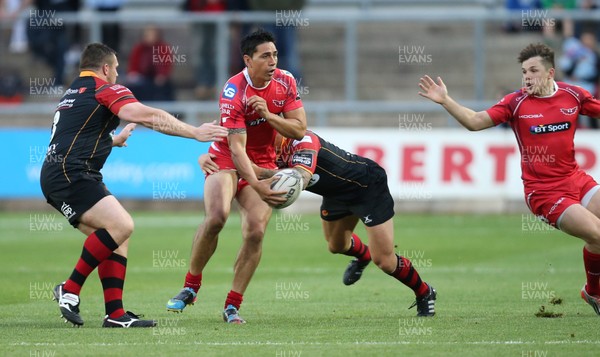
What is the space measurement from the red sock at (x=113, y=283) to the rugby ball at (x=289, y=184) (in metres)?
1.49

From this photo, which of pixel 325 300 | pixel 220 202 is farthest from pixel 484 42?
pixel 220 202

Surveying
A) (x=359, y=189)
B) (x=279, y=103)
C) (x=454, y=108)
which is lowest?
(x=359, y=189)

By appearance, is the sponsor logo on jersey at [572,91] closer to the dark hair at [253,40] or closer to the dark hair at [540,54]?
the dark hair at [540,54]

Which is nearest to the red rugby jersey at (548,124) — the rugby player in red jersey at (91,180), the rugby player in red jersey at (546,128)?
the rugby player in red jersey at (546,128)

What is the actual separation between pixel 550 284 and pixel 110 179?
419 inches

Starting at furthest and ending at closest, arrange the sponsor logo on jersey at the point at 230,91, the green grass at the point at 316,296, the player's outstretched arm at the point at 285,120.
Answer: the sponsor logo on jersey at the point at 230,91, the player's outstretched arm at the point at 285,120, the green grass at the point at 316,296

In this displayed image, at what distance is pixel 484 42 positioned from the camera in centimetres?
2208

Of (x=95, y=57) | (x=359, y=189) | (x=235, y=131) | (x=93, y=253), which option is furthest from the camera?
(x=359, y=189)

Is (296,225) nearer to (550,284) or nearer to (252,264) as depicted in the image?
(550,284)

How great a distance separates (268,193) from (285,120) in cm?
69

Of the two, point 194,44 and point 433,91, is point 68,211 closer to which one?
point 433,91

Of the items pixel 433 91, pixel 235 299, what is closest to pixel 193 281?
pixel 235 299

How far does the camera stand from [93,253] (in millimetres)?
9375

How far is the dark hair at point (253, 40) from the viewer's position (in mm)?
9852
